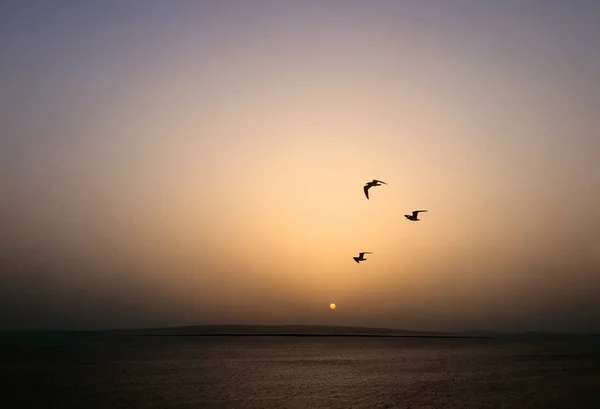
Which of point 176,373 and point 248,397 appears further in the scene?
point 176,373

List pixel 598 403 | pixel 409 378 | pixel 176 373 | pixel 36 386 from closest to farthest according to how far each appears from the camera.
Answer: pixel 598 403 → pixel 36 386 → pixel 409 378 → pixel 176 373

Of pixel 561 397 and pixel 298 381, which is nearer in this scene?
pixel 561 397

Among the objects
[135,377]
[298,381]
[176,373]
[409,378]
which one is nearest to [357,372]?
[409,378]

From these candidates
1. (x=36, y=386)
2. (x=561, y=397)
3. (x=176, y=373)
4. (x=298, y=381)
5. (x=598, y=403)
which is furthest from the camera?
(x=176, y=373)

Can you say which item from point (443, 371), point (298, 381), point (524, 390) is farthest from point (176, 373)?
point (524, 390)

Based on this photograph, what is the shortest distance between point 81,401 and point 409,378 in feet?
96.6

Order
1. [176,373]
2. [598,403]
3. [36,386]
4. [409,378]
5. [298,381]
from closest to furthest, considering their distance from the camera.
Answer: [598,403]
[36,386]
[298,381]
[409,378]
[176,373]

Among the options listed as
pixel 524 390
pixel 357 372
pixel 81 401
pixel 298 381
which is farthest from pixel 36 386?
pixel 524 390

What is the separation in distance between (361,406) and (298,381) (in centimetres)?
1499

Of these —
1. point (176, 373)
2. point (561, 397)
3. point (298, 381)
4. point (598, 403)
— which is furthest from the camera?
point (176, 373)

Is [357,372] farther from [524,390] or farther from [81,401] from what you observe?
[81,401]

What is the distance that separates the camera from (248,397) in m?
41.4

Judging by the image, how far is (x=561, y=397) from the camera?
40.6 metres

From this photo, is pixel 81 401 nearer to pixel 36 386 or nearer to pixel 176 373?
pixel 36 386
